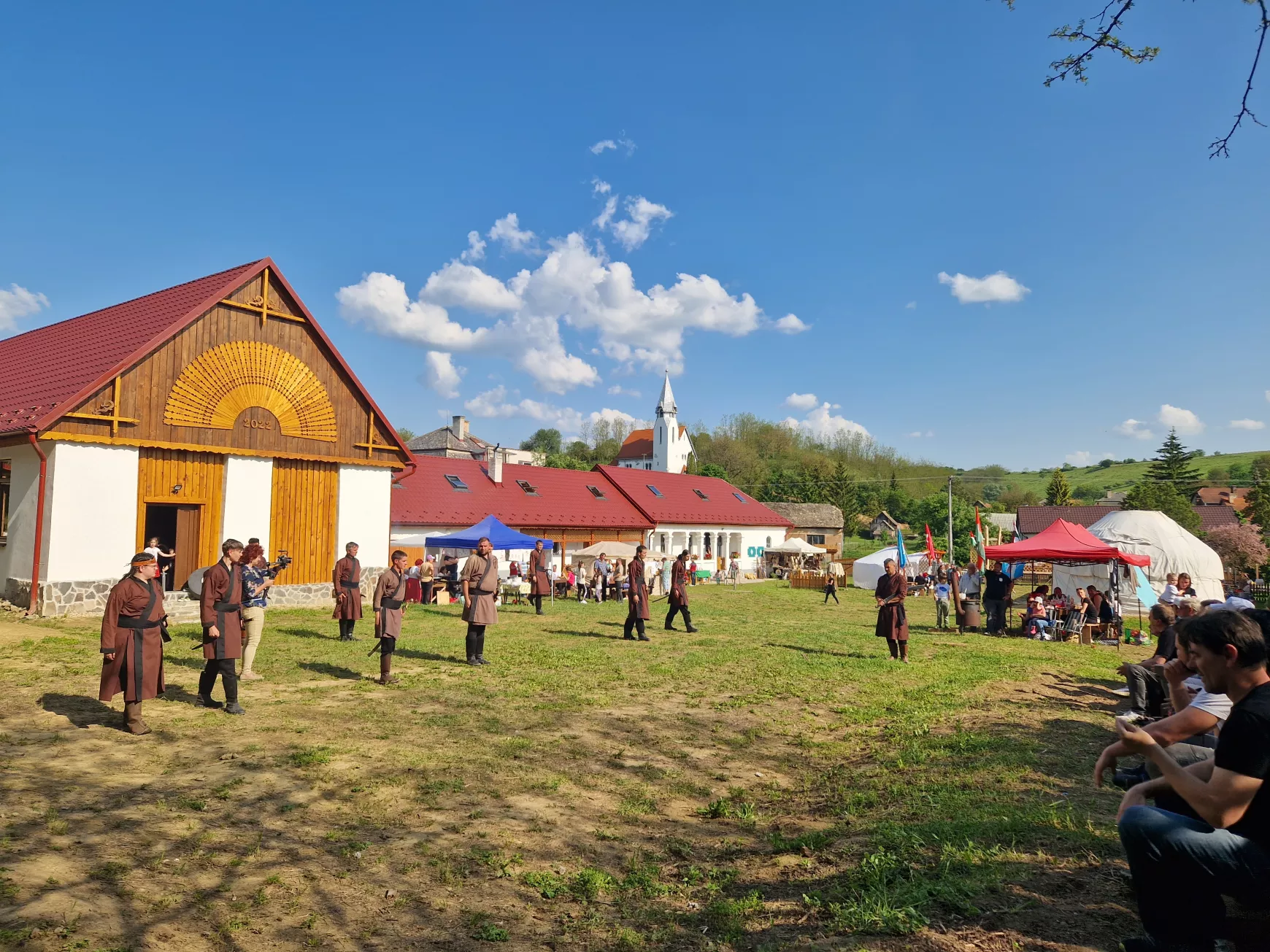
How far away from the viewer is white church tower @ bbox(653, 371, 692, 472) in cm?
8769

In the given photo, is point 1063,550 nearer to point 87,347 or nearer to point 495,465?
point 495,465

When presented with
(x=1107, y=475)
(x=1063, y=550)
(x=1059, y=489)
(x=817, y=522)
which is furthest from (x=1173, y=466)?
(x=1107, y=475)

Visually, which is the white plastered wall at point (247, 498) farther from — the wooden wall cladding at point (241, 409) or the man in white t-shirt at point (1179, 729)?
the man in white t-shirt at point (1179, 729)

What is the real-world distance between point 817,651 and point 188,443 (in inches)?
545

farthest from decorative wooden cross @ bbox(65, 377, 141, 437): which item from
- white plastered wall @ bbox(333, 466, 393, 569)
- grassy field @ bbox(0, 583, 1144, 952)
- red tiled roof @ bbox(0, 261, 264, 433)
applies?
grassy field @ bbox(0, 583, 1144, 952)

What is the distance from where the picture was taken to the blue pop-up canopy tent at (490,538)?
69.8ft

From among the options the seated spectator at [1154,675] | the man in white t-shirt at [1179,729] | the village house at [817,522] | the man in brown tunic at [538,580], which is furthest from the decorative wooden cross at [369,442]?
the village house at [817,522]

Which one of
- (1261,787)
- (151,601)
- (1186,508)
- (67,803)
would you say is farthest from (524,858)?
(1186,508)

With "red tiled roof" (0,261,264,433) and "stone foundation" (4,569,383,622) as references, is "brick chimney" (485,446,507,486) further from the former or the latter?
"stone foundation" (4,569,383,622)

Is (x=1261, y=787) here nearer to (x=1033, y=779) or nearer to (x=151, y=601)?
(x=1033, y=779)

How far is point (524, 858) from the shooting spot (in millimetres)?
5133

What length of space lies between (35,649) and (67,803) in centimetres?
764

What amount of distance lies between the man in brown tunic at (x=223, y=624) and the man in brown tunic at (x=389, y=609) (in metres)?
1.91

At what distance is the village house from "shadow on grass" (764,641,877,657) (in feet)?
140
